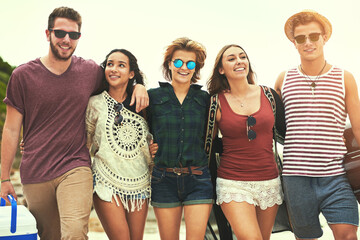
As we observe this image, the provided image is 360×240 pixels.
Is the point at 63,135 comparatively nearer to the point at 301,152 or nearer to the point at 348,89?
the point at 301,152

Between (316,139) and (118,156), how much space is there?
1.64 metres

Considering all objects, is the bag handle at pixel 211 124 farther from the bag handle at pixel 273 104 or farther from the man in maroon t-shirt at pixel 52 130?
the man in maroon t-shirt at pixel 52 130

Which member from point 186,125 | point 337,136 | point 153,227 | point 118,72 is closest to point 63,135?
point 118,72

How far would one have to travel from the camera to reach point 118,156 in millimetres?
3539

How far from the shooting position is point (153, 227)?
1454 centimetres

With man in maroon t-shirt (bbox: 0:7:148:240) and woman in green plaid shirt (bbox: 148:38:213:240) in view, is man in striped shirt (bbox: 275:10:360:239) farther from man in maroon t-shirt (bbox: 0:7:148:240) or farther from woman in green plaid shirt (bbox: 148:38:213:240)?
man in maroon t-shirt (bbox: 0:7:148:240)

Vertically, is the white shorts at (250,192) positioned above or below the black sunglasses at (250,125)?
below

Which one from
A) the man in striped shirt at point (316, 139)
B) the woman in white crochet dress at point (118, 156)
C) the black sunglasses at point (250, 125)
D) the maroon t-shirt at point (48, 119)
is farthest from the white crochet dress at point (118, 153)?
the man in striped shirt at point (316, 139)

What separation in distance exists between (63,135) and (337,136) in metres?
2.27

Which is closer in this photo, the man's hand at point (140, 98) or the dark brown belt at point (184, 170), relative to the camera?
the dark brown belt at point (184, 170)

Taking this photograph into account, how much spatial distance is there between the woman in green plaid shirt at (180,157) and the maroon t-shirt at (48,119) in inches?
24.6

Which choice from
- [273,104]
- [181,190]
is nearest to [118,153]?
[181,190]

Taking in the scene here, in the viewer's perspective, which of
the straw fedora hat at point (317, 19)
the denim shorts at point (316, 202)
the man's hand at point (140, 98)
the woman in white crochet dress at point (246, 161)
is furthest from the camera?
the straw fedora hat at point (317, 19)

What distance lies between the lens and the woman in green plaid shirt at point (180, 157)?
137 inches
